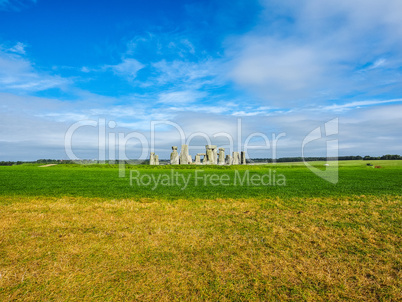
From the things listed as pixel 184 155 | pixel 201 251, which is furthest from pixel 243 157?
pixel 201 251

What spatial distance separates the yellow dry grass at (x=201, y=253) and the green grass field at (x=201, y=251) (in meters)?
0.02

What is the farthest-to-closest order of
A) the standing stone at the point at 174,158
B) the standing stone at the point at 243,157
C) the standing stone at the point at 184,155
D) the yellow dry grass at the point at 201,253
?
the standing stone at the point at 243,157, the standing stone at the point at 174,158, the standing stone at the point at 184,155, the yellow dry grass at the point at 201,253

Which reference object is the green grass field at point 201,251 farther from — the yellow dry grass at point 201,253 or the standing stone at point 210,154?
the standing stone at point 210,154

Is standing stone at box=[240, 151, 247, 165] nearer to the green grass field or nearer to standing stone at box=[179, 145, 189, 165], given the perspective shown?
standing stone at box=[179, 145, 189, 165]

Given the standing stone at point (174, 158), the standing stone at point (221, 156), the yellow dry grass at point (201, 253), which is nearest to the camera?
the yellow dry grass at point (201, 253)

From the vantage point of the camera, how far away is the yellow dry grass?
3.66m

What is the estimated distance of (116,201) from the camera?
9.07 meters

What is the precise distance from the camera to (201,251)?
16.0 feet

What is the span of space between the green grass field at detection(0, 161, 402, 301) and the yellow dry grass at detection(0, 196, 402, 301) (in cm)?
2

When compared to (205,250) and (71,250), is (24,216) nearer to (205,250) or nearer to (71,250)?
(71,250)

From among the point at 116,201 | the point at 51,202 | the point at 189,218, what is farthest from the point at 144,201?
the point at 51,202

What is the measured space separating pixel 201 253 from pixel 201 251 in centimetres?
8

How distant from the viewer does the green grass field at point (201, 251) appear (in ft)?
12.0

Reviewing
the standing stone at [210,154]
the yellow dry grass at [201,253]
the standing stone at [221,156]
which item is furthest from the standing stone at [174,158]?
the yellow dry grass at [201,253]
